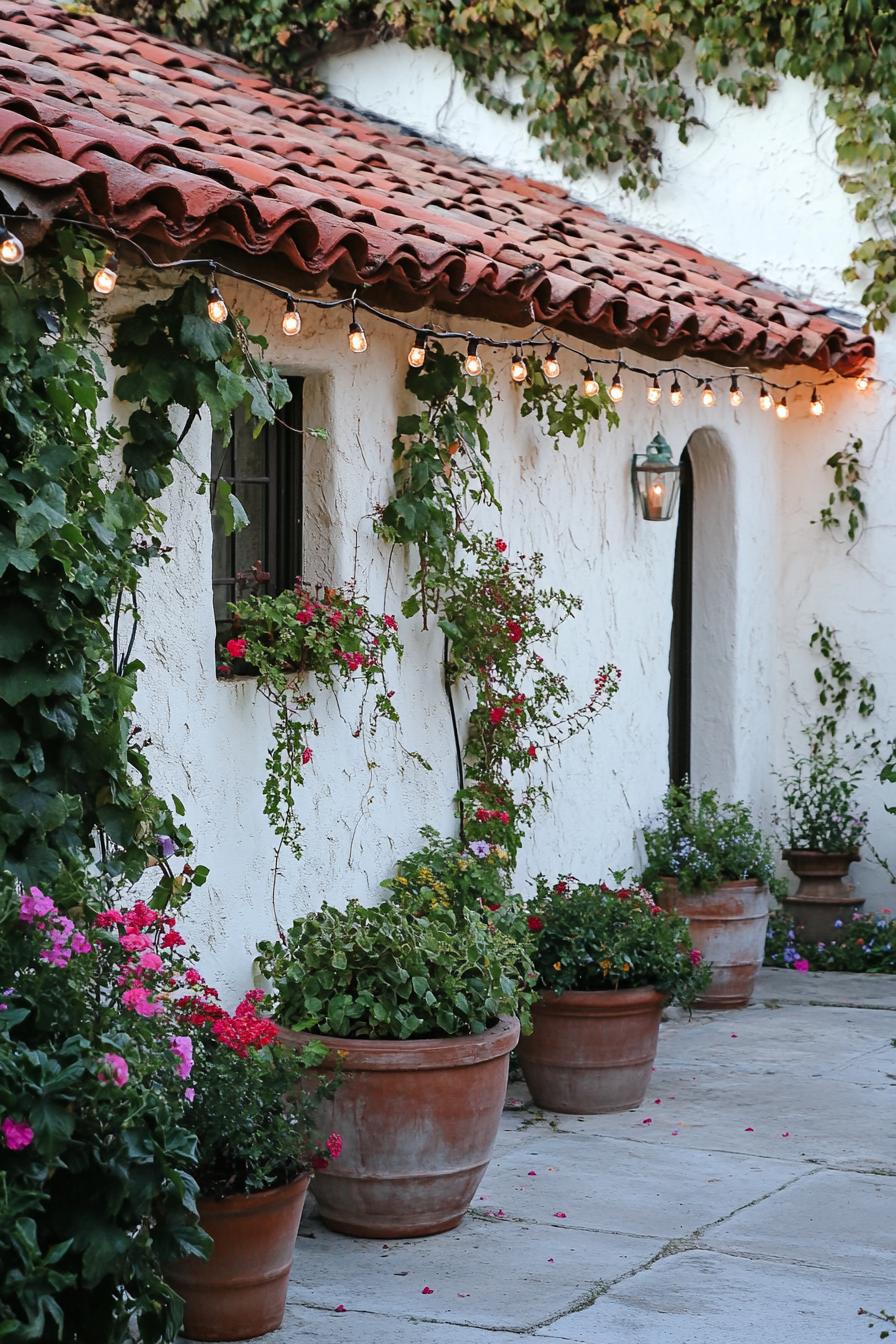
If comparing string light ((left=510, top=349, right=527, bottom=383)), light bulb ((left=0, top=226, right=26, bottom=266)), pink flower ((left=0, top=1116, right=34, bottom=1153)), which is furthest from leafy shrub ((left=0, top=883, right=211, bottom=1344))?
string light ((left=510, top=349, right=527, bottom=383))

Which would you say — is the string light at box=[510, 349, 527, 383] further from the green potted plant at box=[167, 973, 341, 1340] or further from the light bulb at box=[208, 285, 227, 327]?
the green potted plant at box=[167, 973, 341, 1340]

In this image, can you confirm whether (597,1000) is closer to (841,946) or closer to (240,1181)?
(240,1181)

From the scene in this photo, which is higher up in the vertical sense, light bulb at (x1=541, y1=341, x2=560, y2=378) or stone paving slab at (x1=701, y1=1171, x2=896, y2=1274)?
light bulb at (x1=541, y1=341, x2=560, y2=378)

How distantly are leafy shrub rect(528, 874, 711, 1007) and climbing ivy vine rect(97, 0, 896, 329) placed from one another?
4064 mm

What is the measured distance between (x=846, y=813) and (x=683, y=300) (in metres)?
3.07

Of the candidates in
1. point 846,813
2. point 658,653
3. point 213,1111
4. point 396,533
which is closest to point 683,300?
point 658,653

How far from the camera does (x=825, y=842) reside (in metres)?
9.40

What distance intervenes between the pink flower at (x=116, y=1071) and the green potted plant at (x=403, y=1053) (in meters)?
1.40

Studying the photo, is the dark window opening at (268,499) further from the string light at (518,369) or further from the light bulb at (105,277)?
the light bulb at (105,277)

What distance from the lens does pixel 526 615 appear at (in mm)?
6820

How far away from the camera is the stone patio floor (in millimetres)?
4449

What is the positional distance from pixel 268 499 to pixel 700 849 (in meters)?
3.01

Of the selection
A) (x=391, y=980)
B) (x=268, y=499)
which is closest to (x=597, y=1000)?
(x=391, y=980)

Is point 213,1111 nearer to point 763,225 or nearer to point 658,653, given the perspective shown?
point 658,653
